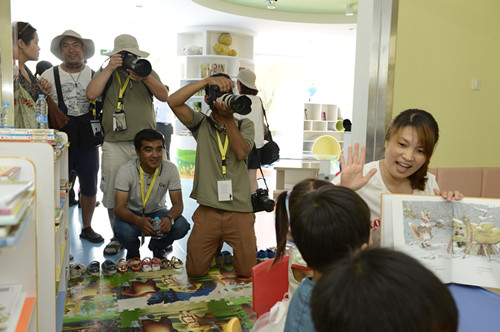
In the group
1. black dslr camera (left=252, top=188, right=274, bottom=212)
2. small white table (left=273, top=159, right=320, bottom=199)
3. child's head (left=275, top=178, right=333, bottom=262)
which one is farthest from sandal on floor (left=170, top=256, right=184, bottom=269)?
small white table (left=273, top=159, right=320, bottom=199)

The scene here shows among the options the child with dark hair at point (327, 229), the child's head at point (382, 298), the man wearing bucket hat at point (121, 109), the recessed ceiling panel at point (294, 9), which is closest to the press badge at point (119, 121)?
A: the man wearing bucket hat at point (121, 109)

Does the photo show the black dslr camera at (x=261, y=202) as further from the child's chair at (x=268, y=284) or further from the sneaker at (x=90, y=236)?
the child's chair at (x=268, y=284)

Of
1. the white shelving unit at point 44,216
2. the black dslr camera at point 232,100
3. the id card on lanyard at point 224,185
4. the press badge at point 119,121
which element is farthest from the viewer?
the press badge at point 119,121

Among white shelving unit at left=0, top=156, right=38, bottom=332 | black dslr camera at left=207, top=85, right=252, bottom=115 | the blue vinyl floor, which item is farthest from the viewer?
the blue vinyl floor

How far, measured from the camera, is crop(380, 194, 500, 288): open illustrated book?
144 centimetres

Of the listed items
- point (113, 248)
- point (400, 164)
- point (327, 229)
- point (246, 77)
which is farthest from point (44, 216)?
point (246, 77)

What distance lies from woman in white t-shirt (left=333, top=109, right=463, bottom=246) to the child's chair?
0.38m

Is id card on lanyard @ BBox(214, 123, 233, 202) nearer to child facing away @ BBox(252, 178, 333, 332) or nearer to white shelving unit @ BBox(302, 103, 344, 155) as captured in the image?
child facing away @ BBox(252, 178, 333, 332)

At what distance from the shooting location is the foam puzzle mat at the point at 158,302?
2348 mm

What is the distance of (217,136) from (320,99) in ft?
31.6

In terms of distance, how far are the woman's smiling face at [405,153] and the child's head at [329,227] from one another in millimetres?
710

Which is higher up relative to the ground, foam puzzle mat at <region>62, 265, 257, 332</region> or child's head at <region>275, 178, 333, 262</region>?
child's head at <region>275, 178, 333, 262</region>

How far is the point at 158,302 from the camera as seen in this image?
2.60 metres

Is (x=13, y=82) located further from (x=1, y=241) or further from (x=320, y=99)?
(x=320, y=99)
